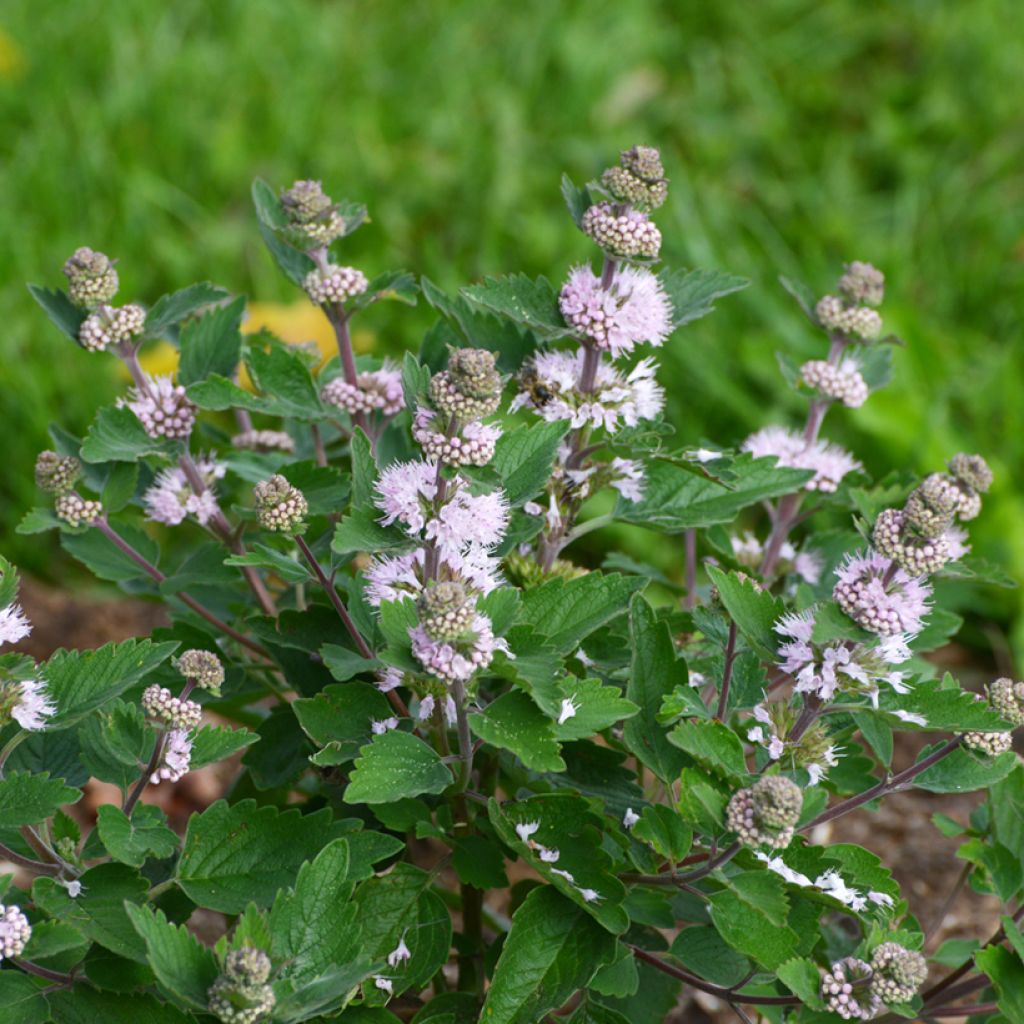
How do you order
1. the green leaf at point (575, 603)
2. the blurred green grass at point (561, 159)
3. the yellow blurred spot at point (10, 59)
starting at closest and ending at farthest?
the green leaf at point (575, 603), the blurred green grass at point (561, 159), the yellow blurred spot at point (10, 59)

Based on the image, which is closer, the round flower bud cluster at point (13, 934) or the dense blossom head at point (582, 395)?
the round flower bud cluster at point (13, 934)

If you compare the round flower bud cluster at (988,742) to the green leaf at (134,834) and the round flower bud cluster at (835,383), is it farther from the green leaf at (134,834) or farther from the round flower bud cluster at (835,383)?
the green leaf at (134,834)

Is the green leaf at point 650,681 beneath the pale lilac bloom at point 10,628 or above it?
beneath

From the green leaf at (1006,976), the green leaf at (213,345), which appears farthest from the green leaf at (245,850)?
the green leaf at (1006,976)

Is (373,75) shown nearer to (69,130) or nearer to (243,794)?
(69,130)

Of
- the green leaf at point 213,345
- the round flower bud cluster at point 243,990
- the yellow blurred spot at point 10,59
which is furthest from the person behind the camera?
the yellow blurred spot at point 10,59

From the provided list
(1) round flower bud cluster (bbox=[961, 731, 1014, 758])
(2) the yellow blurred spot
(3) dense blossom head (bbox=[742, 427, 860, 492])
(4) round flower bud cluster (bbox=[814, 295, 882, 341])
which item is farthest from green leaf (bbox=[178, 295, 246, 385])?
(2) the yellow blurred spot

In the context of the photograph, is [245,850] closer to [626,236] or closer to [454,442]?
[454,442]

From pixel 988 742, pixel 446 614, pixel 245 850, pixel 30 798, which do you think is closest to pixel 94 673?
pixel 30 798
